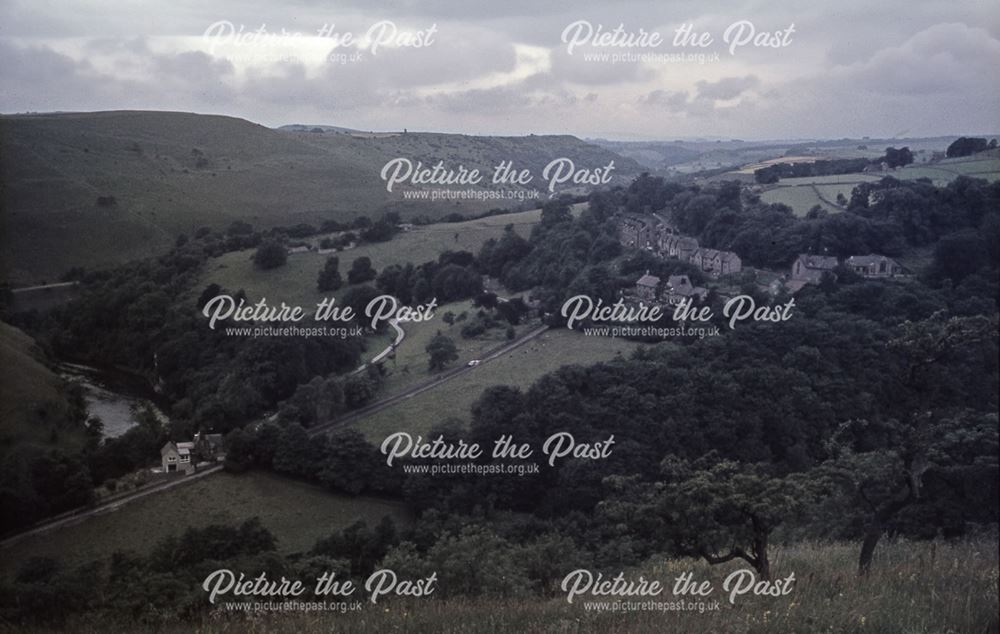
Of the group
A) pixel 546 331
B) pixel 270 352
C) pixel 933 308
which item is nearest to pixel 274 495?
pixel 270 352

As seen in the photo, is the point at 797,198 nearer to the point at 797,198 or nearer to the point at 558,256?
the point at 797,198

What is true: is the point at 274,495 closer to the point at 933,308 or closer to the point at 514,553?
the point at 514,553

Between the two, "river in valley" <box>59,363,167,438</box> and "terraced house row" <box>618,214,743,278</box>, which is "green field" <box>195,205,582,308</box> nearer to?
"river in valley" <box>59,363,167,438</box>

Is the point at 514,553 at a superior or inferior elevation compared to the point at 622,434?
inferior

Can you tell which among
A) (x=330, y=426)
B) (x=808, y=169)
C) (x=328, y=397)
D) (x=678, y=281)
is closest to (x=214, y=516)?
(x=330, y=426)

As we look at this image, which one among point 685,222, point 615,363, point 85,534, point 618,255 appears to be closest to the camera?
point 85,534

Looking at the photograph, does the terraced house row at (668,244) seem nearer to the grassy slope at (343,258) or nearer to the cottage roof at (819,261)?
the cottage roof at (819,261)

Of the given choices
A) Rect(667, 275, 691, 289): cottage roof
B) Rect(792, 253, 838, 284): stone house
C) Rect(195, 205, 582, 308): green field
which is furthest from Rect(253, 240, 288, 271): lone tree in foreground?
Rect(792, 253, 838, 284): stone house

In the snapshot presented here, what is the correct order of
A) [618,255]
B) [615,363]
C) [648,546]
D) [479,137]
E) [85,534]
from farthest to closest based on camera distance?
[618,255]
[479,137]
[615,363]
[648,546]
[85,534]
